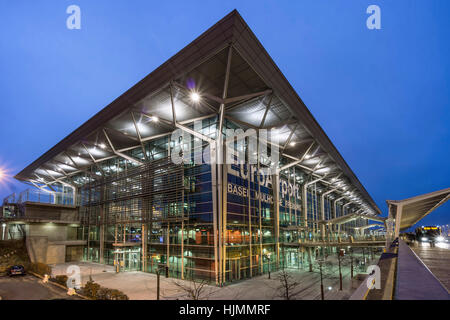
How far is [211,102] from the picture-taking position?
949 inches

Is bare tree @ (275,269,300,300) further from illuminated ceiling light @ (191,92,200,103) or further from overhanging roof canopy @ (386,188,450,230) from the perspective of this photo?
illuminated ceiling light @ (191,92,200,103)

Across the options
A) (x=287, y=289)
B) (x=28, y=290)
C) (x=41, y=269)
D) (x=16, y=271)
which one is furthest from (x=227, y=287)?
(x=16, y=271)

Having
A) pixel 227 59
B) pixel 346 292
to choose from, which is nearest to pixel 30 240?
pixel 227 59

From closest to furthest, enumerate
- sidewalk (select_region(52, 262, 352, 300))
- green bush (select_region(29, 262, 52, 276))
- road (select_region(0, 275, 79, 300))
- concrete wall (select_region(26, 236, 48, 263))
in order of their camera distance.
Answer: road (select_region(0, 275, 79, 300)), sidewalk (select_region(52, 262, 352, 300)), green bush (select_region(29, 262, 52, 276)), concrete wall (select_region(26, 236, 48, 263))

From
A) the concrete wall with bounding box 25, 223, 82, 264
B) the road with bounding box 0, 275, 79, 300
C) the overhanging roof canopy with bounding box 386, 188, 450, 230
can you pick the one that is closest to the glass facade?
the concrete wall with bounding box 25, 223, 82, 264

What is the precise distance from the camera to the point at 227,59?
731 inches

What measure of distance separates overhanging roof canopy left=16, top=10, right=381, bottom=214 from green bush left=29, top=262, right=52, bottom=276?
14.0 m

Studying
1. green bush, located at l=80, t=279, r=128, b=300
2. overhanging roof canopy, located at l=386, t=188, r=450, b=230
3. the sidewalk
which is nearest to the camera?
overhanging roof canopy, located at l=386, t=188, r=450, b=230

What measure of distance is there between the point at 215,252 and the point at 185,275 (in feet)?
14.5

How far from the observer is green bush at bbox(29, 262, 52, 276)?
2447 cm

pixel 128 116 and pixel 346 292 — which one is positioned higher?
pixel 128 116

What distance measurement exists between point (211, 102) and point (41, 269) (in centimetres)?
2322

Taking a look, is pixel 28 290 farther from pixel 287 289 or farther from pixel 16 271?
pixel 287 289
